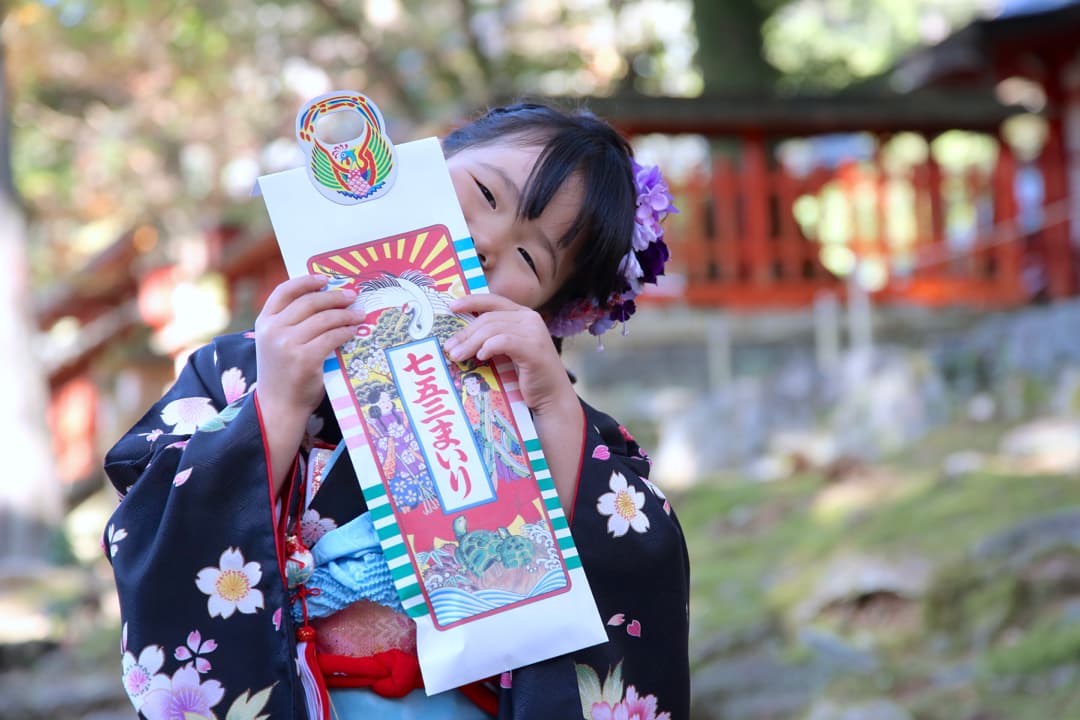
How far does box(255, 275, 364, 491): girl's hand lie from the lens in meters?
1.62

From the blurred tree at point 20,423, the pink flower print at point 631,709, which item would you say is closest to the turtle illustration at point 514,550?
the pink flower print at point 631,709

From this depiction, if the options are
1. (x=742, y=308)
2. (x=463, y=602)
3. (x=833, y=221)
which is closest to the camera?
A: (x=463, y=602)

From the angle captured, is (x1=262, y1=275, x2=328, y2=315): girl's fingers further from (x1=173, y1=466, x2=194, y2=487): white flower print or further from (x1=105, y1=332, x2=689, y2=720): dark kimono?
(x1=173, y1=466, x2=194, y2=487): white flower print

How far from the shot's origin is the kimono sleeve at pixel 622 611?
65.2 inches

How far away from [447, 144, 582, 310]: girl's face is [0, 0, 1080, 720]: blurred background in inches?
94.5

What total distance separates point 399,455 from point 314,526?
0.20 m

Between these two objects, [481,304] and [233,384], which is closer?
[481,304]

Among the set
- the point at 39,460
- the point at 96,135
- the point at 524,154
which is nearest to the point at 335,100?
the point at 524,154

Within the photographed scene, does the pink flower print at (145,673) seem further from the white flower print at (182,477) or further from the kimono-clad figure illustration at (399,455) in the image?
the kimono-clad figure illustration at (399,455)

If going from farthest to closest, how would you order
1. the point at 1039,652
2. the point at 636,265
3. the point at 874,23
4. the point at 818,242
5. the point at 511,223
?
the point at 874,23, the point at 818,242, the point at 1039,652, the point at 636,265, the point at 511,223

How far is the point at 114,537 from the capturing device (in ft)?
5.44

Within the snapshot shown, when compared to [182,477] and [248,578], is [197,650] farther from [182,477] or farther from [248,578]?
[182,477]

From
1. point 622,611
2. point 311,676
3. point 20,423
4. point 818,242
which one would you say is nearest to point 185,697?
point 311,676

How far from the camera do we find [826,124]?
31.4 ft
